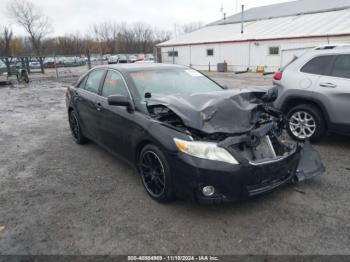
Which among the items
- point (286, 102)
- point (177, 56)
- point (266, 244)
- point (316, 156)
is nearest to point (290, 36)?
point (177, 56)

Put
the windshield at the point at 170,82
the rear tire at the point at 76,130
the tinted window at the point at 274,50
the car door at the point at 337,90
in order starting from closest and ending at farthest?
the windshield at the point at 170,82 → the car door at the point at 337,90 → the rear tire at the point at 76,130 → the tinted window at the point at 274,50

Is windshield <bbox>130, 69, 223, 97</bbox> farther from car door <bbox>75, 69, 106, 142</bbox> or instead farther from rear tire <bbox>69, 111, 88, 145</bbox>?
rear tire <bbox>69, 111, 88, 145</bbox>

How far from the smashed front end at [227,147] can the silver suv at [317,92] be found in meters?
1.62

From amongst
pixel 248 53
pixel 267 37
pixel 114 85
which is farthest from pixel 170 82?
pixel 248 53

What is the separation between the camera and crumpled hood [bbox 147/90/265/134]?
9.94ft

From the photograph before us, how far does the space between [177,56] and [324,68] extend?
91.5ft

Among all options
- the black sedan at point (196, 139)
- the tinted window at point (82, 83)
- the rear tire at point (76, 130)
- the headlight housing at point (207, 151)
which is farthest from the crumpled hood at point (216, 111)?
the rear tire at point (76, 130)

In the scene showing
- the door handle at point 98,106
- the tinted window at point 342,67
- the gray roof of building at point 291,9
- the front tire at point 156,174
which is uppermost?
the gray roof of building at point 291,9

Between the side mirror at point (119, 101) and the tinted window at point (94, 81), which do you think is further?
the tinted window at point (94, 81)

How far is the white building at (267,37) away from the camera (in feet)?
65.8

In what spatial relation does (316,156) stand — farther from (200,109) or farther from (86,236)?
(86,236)

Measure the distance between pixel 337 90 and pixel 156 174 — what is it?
133 inches

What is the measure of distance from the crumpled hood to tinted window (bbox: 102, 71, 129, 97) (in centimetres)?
76

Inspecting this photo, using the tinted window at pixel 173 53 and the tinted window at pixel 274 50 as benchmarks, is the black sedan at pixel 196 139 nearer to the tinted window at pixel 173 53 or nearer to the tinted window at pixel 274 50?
the tinted window at pixel 274 50
